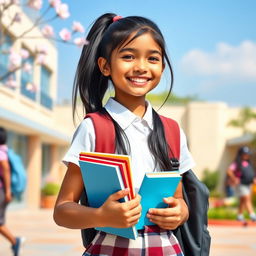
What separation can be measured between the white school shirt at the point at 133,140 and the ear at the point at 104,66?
0.13 meters

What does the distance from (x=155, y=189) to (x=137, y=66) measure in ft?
1.81

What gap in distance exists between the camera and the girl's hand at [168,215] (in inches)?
101

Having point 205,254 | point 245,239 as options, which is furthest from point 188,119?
point 205,254

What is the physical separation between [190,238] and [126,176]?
25.1 inches

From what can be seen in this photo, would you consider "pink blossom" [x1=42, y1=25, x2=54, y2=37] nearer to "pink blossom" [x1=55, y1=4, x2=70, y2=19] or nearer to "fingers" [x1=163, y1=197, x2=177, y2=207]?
"pink blossom" [x1=55, y1=4, x2=70, y2=19]

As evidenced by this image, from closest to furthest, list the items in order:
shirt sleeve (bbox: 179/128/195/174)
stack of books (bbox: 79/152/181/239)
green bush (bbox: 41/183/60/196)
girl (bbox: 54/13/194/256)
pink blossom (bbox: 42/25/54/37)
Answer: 1. stack of books (bbox: 79/152/181/239)
2. girl (bbox: 54/13/194/256)
3. shirt sleeve (bbox: 179/128/195/174)
4. pink blossom (bbox: 42/25/54/37)
5. green bush (bbox: 41/183/60/196)

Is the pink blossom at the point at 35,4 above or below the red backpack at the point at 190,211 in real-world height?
above

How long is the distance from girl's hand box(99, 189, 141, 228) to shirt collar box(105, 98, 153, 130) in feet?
1.50

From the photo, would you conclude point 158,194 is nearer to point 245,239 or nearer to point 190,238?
point 190,238

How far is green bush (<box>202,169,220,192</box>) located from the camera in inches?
1636

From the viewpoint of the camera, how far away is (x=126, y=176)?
238 centimetres

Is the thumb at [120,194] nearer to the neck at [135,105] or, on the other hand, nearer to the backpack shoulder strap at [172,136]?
the backpack shoulder strap at [172,136]

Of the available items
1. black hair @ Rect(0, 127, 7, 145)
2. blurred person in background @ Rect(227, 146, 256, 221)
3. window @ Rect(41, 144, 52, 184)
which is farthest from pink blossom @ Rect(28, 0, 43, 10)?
window @ Rect(41, 144, 52, 184)

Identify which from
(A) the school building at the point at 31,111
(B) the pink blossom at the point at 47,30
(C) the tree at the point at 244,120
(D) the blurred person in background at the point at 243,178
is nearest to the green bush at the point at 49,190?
(A) the school building at the point at 31,111
